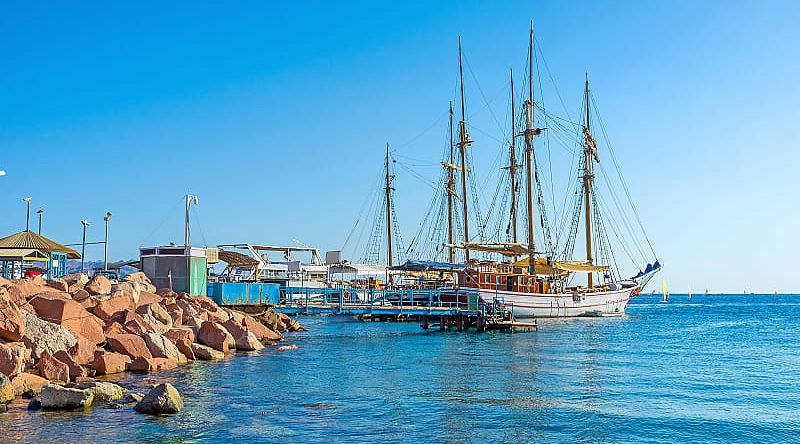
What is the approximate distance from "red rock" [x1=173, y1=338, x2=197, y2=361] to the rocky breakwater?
37 mm

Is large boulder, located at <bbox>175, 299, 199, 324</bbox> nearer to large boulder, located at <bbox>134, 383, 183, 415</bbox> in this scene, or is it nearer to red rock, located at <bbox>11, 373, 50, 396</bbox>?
red rock, located at <bbox>11, 373, 50, 396</bbox>

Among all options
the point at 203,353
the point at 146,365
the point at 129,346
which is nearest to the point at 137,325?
the point at 203,353

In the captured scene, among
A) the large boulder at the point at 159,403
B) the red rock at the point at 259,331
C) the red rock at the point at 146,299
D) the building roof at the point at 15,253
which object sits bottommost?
the large boulder at the point at 159,403

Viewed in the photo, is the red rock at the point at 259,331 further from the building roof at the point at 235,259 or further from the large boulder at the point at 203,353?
the building roof at the point at 235,259

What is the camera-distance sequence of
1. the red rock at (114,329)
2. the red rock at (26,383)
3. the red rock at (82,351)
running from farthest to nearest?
the red rock at (114,329), the red rock at (82,351), the red rock at (26,383)

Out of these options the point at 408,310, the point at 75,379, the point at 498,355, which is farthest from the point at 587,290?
the point at 75,379

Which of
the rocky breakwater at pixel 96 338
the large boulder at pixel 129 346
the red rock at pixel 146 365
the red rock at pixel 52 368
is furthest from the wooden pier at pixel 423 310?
the red rock at pixel 52 368

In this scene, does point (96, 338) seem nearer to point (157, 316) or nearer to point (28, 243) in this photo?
point (157, 316)

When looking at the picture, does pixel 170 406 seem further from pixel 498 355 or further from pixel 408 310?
pixel 408 310

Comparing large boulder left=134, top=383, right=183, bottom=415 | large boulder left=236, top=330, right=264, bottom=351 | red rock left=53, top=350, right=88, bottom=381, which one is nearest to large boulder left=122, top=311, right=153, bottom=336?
large boulder left=236, top=330, right=264, bottom=351

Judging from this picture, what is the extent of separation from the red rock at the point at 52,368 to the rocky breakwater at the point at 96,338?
0.09 feet

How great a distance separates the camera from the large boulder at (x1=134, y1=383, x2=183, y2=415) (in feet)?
58.9

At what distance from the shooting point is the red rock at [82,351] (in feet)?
75.5

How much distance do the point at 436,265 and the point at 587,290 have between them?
2187 cm
